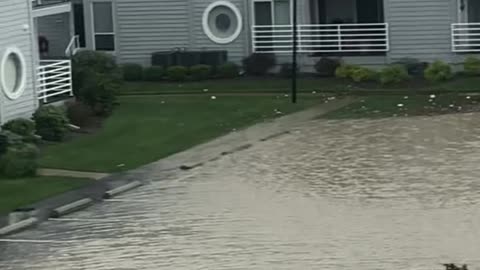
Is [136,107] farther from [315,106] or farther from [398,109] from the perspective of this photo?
[398,109]

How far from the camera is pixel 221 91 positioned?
4234 centimetres

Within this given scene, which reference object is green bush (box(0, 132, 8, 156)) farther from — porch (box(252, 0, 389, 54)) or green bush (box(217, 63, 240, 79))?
porch (box(252, 0, 389, 54))

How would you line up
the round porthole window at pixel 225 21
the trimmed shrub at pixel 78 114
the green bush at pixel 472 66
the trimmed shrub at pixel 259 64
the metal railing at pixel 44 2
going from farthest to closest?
the round porthole window at pixel 225 21 < the trimmed shrub at pixel 259 64 < the green bush at pixel 472 66 < the metal railing at pixel 44 2 < the trimmed shrub at pixel 78 114

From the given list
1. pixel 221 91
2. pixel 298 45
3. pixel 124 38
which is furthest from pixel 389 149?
pixel 124 38

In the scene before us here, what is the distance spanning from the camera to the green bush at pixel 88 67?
3647 cm

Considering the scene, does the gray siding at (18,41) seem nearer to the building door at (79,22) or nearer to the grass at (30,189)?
the grass at (30,189)

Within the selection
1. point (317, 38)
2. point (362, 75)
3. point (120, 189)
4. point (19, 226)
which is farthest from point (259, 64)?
point (19, 226)

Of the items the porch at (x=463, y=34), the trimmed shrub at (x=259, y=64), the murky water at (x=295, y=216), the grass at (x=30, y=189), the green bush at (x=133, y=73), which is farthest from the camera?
the green bush at (x=133, y=73)

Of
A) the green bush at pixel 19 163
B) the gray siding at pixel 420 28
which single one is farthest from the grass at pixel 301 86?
the green bush at pixel 19 163

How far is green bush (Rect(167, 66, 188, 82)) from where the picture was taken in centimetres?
4525

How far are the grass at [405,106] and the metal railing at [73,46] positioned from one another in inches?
483

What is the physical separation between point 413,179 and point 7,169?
869 centimetres

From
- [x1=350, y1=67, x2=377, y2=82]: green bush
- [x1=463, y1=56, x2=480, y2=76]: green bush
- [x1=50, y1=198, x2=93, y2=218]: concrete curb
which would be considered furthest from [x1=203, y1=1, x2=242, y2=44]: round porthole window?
[x1=50, y1=198, x2=93, y2=218]: concrete curb

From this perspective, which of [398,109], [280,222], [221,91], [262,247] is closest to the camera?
[262,247]
